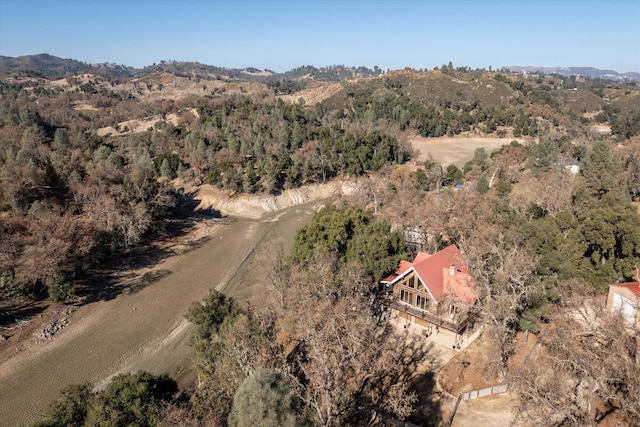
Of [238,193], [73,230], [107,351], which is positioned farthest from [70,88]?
[107,351]

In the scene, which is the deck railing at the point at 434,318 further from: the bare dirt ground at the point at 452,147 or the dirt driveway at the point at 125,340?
the bare dirt ground at the point at 452,147

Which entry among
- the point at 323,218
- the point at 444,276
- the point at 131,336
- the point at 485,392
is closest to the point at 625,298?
the point at 444,276

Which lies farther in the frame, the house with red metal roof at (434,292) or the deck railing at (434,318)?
the house with red metal roof at (434,292)

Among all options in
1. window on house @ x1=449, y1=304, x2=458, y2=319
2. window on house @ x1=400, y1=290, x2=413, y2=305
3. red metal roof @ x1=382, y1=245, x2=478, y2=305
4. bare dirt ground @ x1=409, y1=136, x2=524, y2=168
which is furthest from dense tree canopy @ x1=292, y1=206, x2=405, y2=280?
bare dirt ground @ x1=409, y1=136, x2=524, y2=168

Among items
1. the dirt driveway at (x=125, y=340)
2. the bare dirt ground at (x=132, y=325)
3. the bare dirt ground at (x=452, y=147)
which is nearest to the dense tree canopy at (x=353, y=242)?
the bare dirt ground at (x=132, y=325)

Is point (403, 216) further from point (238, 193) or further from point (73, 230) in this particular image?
point (73, 230)

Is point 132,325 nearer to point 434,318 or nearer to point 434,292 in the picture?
point 434,318
